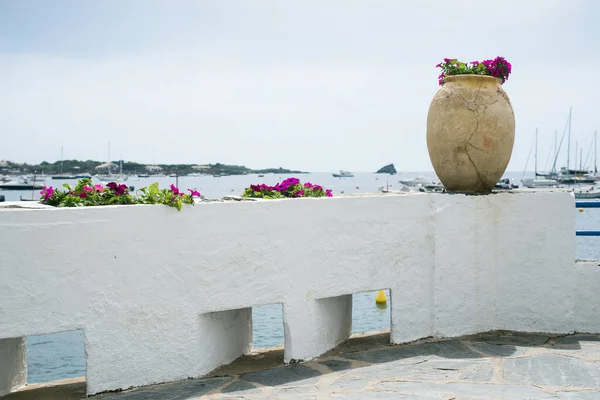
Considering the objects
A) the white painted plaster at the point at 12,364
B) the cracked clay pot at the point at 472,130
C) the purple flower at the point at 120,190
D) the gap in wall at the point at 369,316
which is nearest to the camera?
the purple flower at the point at 120,190

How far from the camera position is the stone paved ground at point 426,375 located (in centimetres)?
436

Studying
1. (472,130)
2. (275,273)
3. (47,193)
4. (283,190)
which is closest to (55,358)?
(47,193)

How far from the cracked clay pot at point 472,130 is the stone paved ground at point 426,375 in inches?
65.6

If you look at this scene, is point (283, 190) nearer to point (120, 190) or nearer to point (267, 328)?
point (120, 190)

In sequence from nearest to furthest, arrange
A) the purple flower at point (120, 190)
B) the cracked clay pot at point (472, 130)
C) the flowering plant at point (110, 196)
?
the flowering plant at point (110, 196) < the purple flower at point (120, 190) < the cracked clay pot at point (472, 130)

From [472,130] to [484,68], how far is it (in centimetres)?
80

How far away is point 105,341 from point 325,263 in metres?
1.97

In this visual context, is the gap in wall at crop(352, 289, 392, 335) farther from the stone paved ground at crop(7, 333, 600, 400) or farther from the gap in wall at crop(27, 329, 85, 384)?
the stone paved ground at crop(7, 333, 600, 400)

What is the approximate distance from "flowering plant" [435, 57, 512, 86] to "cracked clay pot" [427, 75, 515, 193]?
0.14 metres

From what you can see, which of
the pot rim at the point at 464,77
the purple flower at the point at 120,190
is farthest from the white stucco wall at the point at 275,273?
the pot rim at the point at 464,77

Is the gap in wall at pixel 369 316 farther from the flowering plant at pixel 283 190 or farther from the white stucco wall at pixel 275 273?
the flowering plant at pixel 283 190

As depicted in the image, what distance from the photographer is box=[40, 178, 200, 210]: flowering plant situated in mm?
4703

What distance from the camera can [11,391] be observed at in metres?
5.21

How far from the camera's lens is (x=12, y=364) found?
523cm
